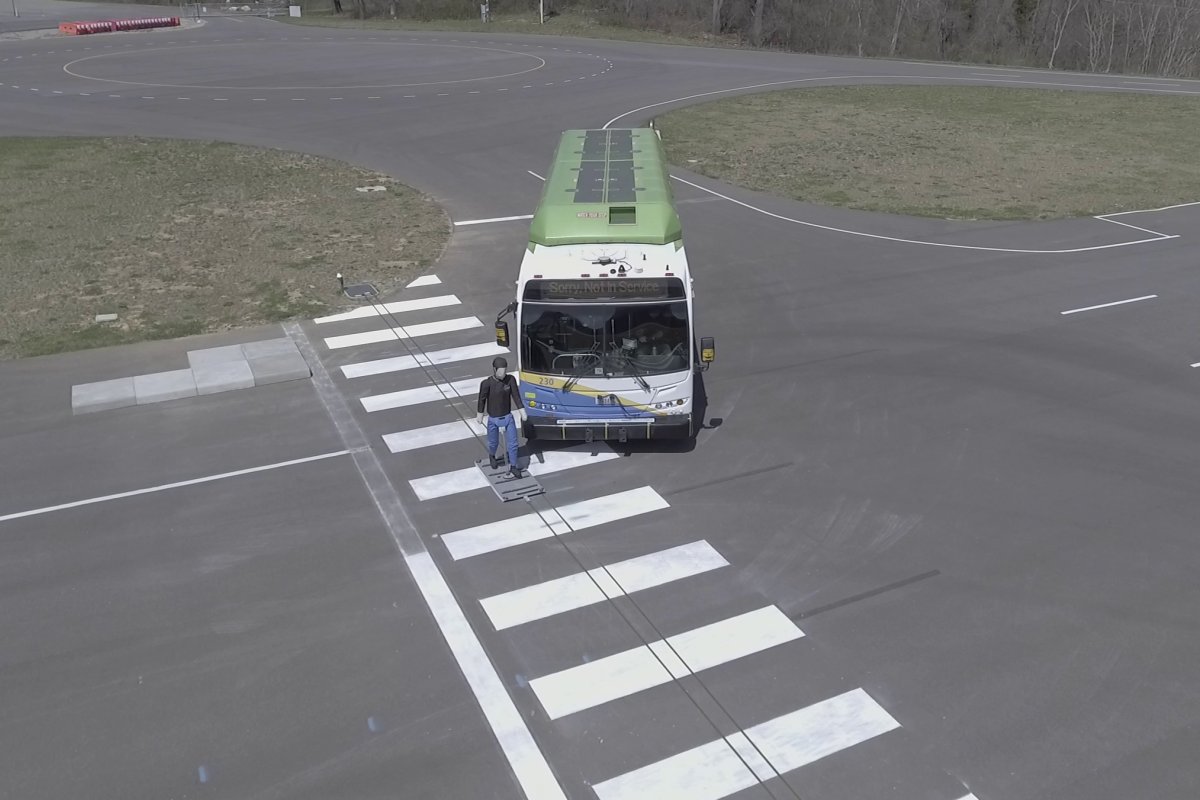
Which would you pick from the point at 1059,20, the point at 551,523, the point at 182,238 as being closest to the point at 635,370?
the point at 551,523

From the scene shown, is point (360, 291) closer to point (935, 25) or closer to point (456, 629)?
point (456, 629)

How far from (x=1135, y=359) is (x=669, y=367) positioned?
10904mm

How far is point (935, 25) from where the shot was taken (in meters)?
82.2

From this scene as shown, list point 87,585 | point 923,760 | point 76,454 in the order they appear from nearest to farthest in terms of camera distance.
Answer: point 923,760 < point 87,585 < point 76,454

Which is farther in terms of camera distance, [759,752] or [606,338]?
[606,338]

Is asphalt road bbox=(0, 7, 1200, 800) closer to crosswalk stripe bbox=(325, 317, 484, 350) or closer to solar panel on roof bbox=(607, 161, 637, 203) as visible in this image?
crosswalk stripe bbox=(325, 317, 484, 350)

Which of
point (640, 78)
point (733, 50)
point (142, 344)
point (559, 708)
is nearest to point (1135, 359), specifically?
point (559, 708)

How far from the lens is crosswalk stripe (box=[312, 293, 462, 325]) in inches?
843

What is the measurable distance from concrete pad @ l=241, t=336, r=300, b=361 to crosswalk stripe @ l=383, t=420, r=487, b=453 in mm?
4357

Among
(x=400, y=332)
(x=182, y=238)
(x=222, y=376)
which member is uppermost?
(x=182, y=238)

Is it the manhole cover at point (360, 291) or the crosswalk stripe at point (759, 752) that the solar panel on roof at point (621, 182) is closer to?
the manhole cover at point (360, 291)

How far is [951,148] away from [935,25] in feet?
174

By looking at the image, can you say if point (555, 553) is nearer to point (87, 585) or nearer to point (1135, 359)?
point (87, 585)

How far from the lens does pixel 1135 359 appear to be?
19328 millimetres
